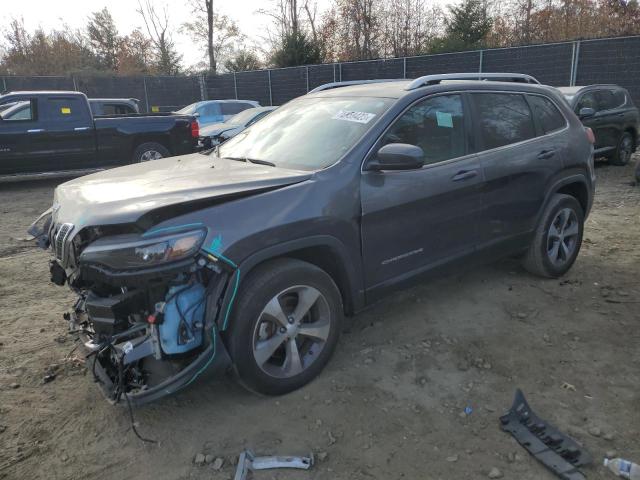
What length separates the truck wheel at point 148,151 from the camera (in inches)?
435

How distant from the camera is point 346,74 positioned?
1994cm

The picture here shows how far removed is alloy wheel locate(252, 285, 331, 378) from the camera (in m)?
2.88

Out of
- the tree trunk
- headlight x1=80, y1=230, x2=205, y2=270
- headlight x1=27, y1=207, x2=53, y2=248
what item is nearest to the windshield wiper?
headlight x1=80, y1=230, x2=205, y2=270

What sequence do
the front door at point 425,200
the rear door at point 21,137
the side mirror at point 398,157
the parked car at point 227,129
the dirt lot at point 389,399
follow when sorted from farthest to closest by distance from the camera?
the parked car at point 227,129, the rear door at point 21,137, the front door at point 425,200, the side mirror at point 398,157, the dirt lot at point 389,399

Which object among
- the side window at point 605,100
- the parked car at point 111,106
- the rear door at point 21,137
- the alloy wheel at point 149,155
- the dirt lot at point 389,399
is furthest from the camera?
the parked car at point 111,106

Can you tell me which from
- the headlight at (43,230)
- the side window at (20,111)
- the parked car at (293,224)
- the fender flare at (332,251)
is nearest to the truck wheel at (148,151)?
the side window at (20,111)

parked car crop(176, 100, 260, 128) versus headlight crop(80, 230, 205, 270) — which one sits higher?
parked car crop(176, 100, 260, 128)

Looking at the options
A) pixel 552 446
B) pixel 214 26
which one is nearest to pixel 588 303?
pixel 552 446

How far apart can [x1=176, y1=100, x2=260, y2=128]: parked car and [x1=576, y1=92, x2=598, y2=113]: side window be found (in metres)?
9.61

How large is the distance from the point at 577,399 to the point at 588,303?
1575 millimetres

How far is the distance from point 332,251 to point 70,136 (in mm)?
9170

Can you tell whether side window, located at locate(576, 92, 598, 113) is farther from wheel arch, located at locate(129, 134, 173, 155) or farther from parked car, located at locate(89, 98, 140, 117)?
parked car, located at locate(89, 98, 140, 117)

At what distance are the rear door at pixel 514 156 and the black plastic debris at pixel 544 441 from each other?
1567 mm

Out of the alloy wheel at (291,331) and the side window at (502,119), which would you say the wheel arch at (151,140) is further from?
the alloy wheel at (291,331)
